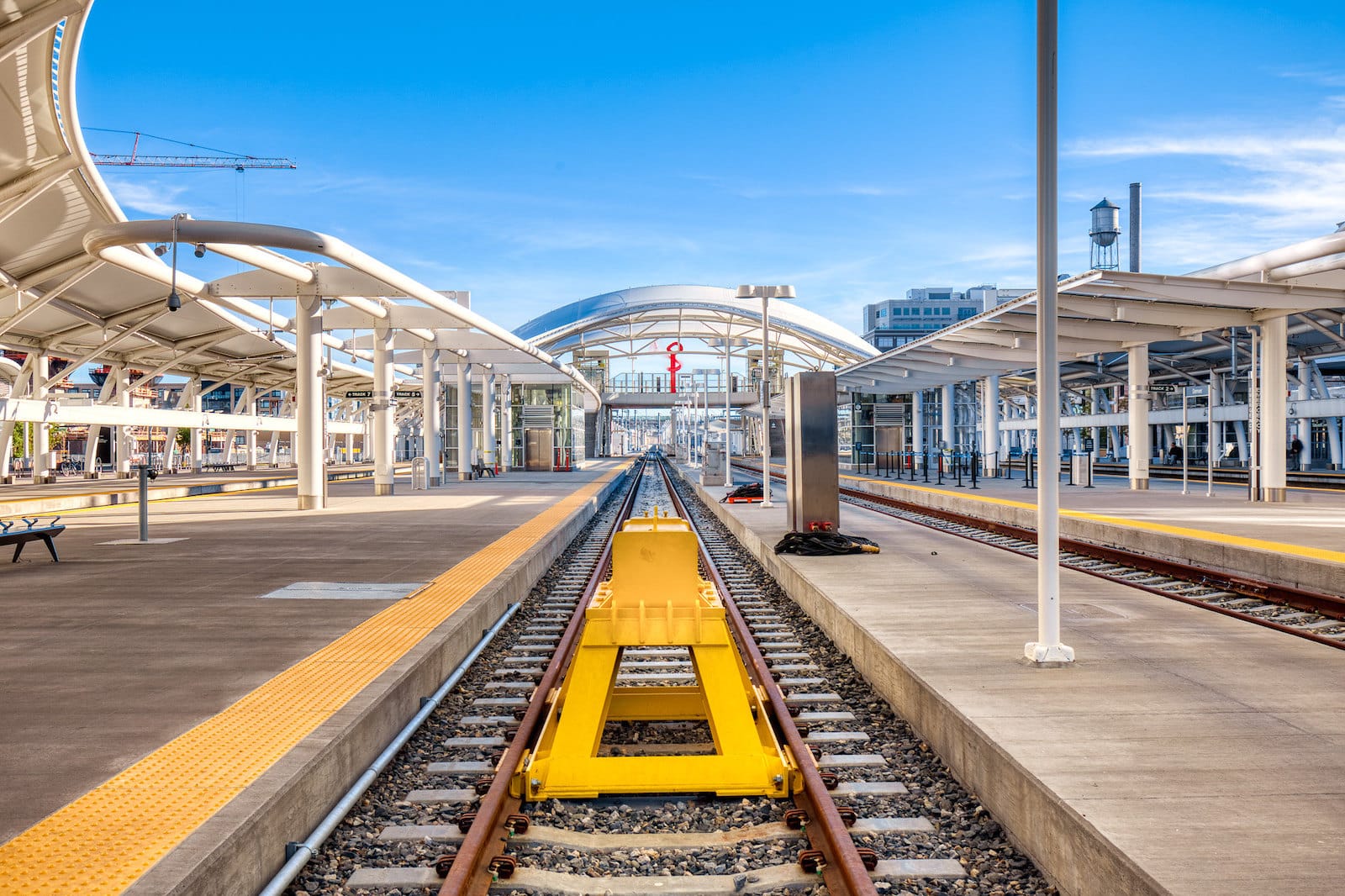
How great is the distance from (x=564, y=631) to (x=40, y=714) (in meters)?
4.41

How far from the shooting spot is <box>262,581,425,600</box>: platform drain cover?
29.1ft

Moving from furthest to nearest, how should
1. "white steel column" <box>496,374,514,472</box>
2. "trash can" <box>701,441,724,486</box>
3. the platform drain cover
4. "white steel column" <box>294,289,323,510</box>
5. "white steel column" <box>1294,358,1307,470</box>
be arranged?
"white steel column" <box>496,374,514,472</box> → "white steel column" <box>1294,358,1307,470</box> → "trash can" <box>701,441,724,486</box> → "white steel column" <box>294,289,323,510</box> → the platform drain cover

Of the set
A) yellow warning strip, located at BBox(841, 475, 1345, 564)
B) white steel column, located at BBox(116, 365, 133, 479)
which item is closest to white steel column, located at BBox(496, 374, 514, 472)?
white steel column, located at BBox(116, 365, 133, 479)

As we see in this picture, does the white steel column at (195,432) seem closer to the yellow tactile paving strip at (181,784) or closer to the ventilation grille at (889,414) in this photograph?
the ventilation grille at (889,414)

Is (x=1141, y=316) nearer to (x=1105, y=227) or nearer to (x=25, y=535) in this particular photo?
(x=25, y=535)

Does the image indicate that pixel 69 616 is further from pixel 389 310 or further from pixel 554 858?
pixel 389 310

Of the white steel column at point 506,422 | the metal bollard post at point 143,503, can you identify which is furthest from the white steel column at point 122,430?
the metal bollard post at point 143,503

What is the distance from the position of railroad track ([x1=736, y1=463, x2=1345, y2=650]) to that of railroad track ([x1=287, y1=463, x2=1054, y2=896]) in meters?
4.24

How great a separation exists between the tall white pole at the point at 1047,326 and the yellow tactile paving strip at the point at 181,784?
4264mm

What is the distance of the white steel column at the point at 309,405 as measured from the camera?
20.5 metres

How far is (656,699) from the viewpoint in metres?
5.92

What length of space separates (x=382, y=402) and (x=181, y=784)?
22.7 meters

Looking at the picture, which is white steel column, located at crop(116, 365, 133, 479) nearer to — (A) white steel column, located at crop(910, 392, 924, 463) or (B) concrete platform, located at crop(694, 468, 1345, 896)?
(A) white steel column, located at crop(910, 392, 924, 463)

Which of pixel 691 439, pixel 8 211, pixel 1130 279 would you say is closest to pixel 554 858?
pixel 1130 279
